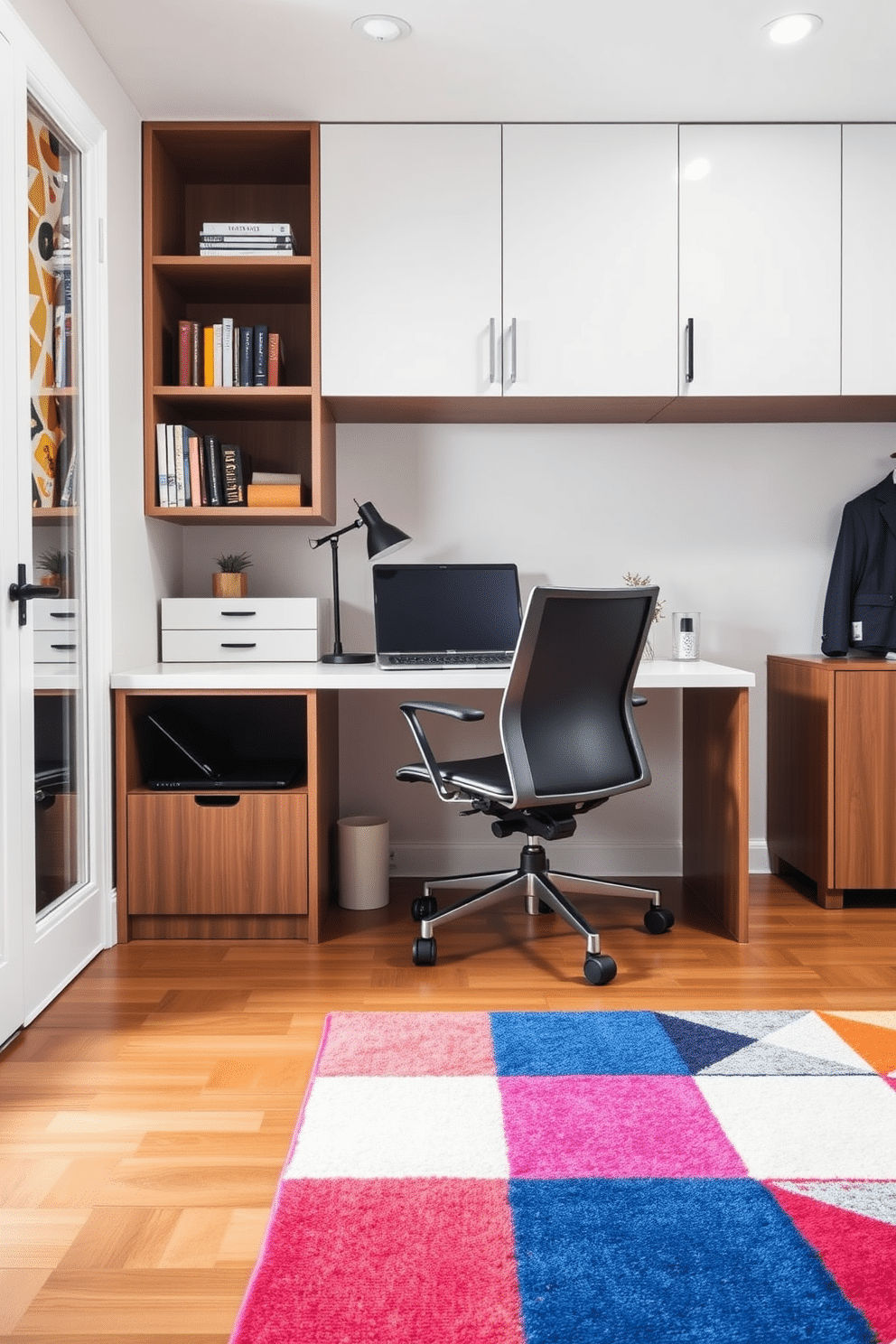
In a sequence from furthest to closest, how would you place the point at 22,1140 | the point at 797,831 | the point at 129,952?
the point at 797,831, the point at 129,952, the point at 22,1140

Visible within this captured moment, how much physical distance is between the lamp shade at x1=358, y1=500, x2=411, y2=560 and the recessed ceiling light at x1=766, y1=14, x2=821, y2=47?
1683 mm

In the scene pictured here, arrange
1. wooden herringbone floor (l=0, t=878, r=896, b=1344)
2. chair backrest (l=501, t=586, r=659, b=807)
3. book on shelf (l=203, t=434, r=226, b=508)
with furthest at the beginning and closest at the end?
book on shelf (l=203, t=434, r=226, b=508)
chair backrest (l=501, t=586, r=659, b=807)
wooden herringbone floor (l=0, t=878, r=896, b=1344)

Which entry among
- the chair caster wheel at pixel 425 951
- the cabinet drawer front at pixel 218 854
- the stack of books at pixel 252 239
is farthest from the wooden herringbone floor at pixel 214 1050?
the stack of books at pixel 252 239

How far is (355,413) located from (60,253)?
3.68 feet

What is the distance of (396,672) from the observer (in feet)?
9.63

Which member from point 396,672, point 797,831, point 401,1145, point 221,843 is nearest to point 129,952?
point 221,843

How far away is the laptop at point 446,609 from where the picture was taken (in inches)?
133

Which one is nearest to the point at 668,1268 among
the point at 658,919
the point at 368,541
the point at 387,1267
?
the point at 387,1267

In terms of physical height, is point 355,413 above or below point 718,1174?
above

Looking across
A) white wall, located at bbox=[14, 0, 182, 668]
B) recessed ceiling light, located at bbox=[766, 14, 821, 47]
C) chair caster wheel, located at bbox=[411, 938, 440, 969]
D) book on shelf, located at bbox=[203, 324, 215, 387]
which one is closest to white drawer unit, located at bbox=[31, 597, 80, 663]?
white wall, located at bbox=[14, 0, 182, 668]

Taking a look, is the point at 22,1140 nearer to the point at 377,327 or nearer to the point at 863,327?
the point at 377,327

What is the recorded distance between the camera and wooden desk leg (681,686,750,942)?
294cm

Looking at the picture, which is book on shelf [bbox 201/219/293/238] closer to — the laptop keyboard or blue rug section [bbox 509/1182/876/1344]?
the laptop keyboard

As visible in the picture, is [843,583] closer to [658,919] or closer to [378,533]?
[658,919]
